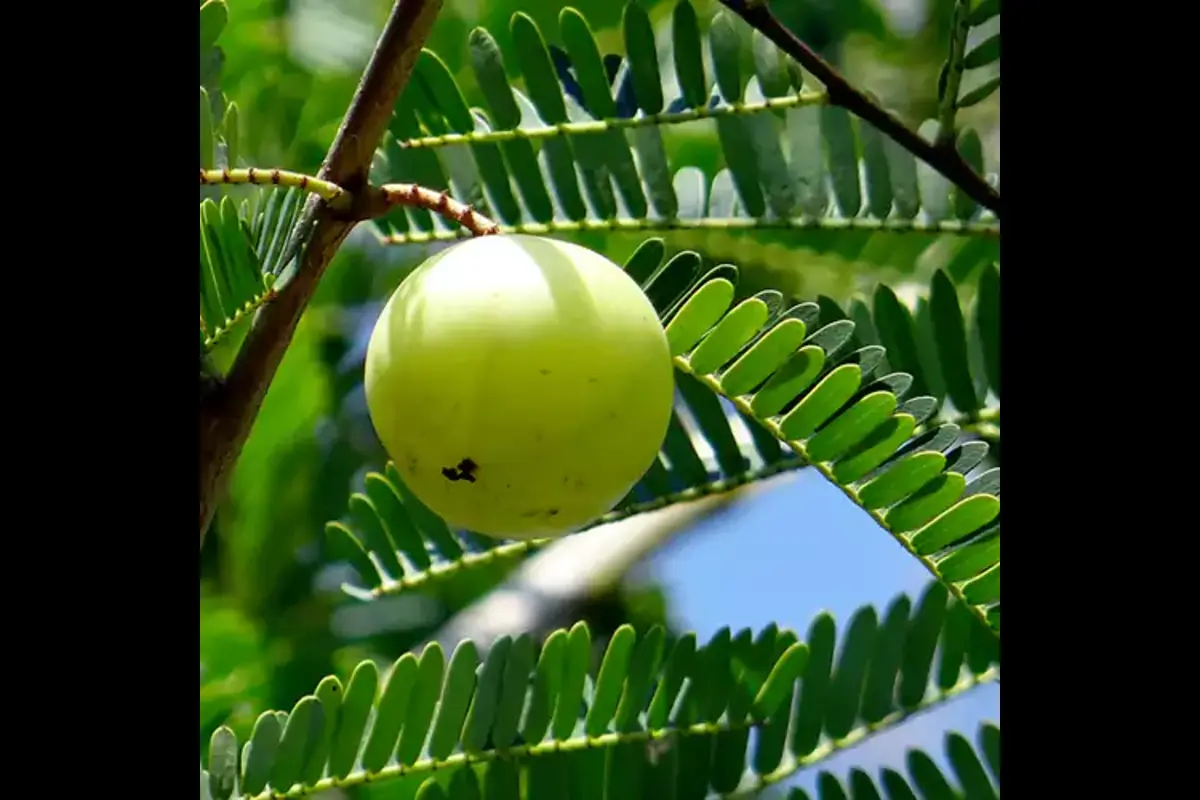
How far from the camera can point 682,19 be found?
0.99 meters

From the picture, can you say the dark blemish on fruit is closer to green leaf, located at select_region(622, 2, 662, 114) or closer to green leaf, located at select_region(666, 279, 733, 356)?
green leaf, located at select_region(666, 279, 733, 356)

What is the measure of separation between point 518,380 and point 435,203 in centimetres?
12

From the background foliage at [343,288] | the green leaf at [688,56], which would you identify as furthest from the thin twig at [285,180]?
the background foliage at [343,288]

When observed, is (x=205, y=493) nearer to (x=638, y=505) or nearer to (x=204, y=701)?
(x=638, y=505)

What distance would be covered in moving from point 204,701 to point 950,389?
62cm

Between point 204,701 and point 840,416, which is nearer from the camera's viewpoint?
point 840,416

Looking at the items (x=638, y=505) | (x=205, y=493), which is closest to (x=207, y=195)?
(x=205, y=493)

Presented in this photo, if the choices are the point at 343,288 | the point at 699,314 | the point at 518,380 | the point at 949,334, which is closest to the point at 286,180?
the point at 518,380

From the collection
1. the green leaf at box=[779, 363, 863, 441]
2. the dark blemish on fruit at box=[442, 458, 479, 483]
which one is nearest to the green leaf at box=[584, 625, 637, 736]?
the green leaf at box=[779, 363, 863, 441]

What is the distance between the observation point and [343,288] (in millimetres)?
1537

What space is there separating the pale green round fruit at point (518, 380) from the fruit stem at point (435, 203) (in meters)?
0.03

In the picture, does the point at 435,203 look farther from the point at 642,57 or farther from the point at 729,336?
the point at 642,57

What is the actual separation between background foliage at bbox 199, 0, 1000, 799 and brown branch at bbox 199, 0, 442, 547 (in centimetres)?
53

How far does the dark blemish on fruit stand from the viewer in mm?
667
